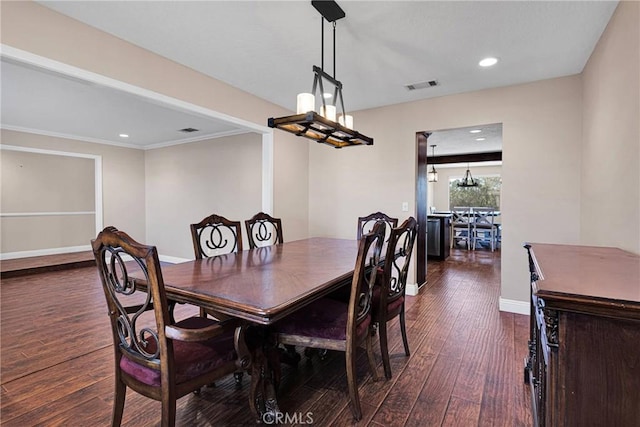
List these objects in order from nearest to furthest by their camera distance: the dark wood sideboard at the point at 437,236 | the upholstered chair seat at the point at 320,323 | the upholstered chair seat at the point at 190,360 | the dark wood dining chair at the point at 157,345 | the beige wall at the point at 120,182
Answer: the dark wood dining chair at the point at 157,345 < the upholstered chair seat at the point at 190,360 < the upholstered chair seat at the point at 320,323 < the beige wall at the point at 120,182 < the dark wood sideboard at the point at 437,236

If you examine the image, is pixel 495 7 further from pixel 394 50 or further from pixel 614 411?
pixel 614 411

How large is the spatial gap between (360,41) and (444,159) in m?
6.69

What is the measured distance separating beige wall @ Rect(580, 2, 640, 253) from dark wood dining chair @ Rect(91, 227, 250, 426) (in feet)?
7.39

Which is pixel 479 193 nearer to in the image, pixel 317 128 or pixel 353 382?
pixel 317 128

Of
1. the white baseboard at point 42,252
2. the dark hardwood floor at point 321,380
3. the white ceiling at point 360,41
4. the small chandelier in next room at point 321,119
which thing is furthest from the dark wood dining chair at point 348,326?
the white baseboard at point 42,252

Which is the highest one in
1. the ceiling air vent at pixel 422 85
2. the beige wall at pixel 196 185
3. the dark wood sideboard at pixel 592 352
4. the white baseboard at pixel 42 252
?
the ceiling air vent at pixel 422 85

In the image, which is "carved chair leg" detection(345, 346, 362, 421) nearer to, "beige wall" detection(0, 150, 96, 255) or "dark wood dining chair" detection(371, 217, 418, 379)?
"dark wood dining chair" detection(371, 217, 418, 379)

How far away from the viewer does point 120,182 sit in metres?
6.58

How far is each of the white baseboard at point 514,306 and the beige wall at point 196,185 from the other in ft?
12.4

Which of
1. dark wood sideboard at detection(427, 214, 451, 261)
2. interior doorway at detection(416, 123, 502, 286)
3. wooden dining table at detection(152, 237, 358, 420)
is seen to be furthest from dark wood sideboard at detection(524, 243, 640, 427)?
dark wood sideboard at detection(427, 214, 451, 261)

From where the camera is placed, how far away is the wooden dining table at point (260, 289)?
1.33 m

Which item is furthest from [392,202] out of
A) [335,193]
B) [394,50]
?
[394,50]

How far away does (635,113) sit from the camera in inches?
69.9

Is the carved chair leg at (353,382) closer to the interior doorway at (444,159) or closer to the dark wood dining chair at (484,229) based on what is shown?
the interior doorway at (444,159)
